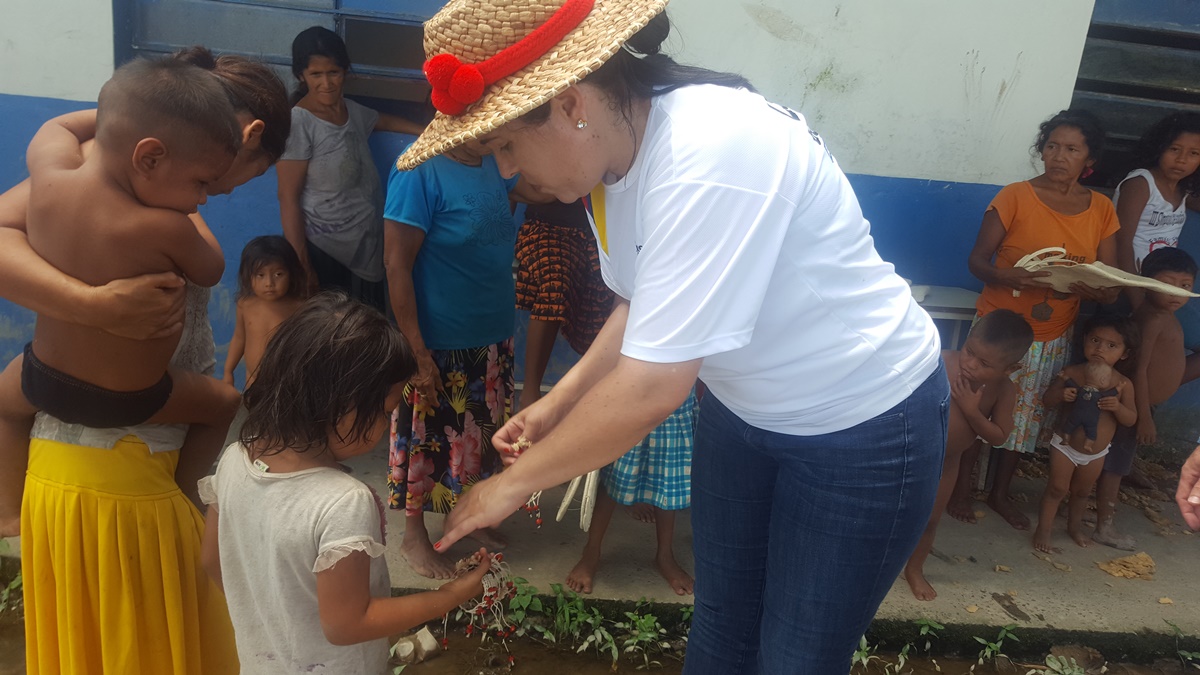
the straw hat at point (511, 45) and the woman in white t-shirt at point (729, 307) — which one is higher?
the straw hat at point (511, 45)

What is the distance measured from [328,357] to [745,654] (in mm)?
1188

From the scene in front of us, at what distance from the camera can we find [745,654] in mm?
1935

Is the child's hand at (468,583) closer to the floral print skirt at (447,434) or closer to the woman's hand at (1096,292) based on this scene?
the floral print skirt at (447,434)

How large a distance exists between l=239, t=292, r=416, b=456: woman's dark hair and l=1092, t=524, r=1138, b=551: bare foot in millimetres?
3642

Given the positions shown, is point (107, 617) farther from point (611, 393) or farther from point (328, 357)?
point (611, 393)

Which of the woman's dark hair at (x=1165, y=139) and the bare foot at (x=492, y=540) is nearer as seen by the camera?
the bare foot at (x=492, y=540)

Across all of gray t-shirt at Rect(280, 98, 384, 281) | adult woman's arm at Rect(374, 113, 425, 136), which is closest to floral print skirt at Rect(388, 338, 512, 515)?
gray t-shirt at Rect(280, 98, 384, 281)

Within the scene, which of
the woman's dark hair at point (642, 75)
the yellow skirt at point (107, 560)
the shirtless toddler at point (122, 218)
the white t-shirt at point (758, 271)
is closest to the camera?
the white t-shirt at point (758, 271)

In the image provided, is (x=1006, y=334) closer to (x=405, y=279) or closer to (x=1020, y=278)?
(x=1020, y=278)

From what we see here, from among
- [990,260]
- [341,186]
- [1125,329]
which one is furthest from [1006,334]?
[341,186]

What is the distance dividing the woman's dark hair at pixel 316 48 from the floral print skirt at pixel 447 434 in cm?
154

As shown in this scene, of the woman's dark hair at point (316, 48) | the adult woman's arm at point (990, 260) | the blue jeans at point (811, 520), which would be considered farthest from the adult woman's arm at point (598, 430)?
the adult woman's arm at point (990, 260)

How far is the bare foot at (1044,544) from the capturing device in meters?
3.66

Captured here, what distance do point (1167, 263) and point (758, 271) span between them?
11.7 ft
